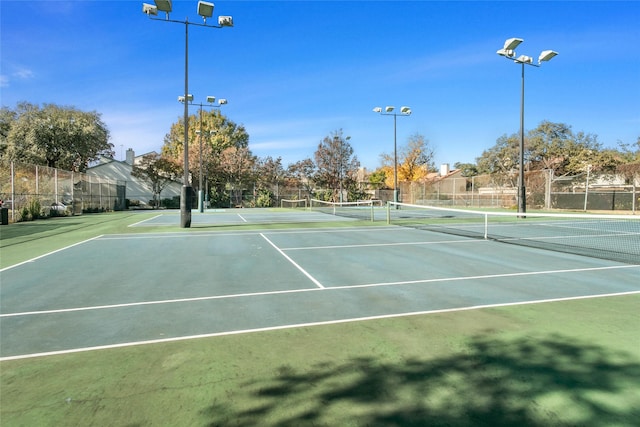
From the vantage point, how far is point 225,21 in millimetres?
15156

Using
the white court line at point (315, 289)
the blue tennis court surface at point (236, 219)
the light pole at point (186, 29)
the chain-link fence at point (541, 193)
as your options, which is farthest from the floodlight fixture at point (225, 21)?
the chain-link fence at point (541, 193)

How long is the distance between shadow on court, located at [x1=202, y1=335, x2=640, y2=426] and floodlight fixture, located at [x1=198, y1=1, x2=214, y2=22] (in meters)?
14.7

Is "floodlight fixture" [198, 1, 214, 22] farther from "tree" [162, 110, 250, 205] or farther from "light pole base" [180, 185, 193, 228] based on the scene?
"tree" [162, 110, 250, 205]

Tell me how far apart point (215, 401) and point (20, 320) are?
3222 millimetres

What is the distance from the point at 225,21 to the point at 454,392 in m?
15.9

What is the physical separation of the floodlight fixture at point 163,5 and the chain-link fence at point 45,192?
1115cm

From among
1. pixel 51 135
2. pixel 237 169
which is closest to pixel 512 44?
pixel 237 169

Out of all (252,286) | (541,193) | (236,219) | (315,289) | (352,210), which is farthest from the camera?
(541,193)

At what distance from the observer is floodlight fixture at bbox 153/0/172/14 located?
13.5 meters

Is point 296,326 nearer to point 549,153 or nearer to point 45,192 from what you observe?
point 45,192

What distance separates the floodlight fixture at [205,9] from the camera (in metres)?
14.2

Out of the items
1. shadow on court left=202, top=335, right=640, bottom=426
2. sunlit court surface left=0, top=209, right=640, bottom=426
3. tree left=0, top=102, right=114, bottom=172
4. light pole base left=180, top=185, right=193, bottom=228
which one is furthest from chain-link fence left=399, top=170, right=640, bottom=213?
tree left=0, top=102, right=114, bottom=172

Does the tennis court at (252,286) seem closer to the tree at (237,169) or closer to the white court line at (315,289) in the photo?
the white court line at (315,289)

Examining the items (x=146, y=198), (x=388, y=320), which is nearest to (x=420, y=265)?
(x=388, y=320)
